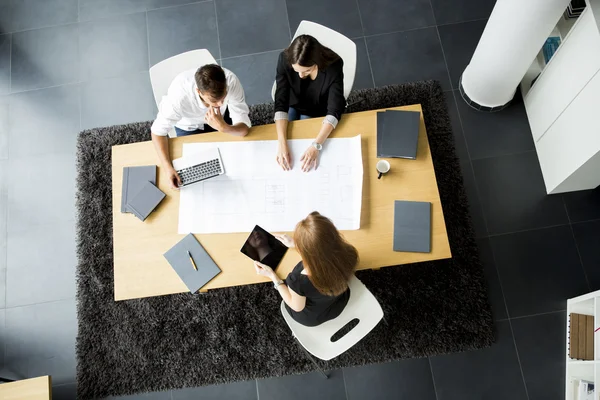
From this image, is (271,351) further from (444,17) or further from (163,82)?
(444,17)

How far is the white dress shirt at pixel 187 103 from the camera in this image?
2215mm

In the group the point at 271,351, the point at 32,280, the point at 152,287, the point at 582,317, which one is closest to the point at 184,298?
the point at 271,351

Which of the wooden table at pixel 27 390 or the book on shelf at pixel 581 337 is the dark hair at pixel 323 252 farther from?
the book on shelf at pixel 581 337

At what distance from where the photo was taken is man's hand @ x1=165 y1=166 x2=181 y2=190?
2188 millimetres

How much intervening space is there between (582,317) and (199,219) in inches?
88.7

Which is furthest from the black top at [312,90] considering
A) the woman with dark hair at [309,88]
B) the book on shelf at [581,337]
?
the book on shelf at [581,337]

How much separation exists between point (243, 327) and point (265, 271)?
3.03 ft

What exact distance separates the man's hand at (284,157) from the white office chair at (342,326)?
671mm

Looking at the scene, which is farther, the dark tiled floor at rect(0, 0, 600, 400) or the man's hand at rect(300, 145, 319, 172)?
the dark tiled floor at rect(0, 0, 600, 400)

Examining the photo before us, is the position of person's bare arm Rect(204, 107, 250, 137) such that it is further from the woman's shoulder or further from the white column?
the white column

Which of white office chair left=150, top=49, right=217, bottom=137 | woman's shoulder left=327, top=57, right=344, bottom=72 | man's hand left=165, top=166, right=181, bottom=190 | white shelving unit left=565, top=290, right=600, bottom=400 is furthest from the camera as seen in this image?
white office chair left=150, top=49, right=217, bottom=137

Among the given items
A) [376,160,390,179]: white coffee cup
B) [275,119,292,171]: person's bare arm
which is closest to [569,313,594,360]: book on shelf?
[376,160,390,179]: white coffee cup

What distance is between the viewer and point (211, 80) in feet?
6.59

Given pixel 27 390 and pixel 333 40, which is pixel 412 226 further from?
pixel 27 390
